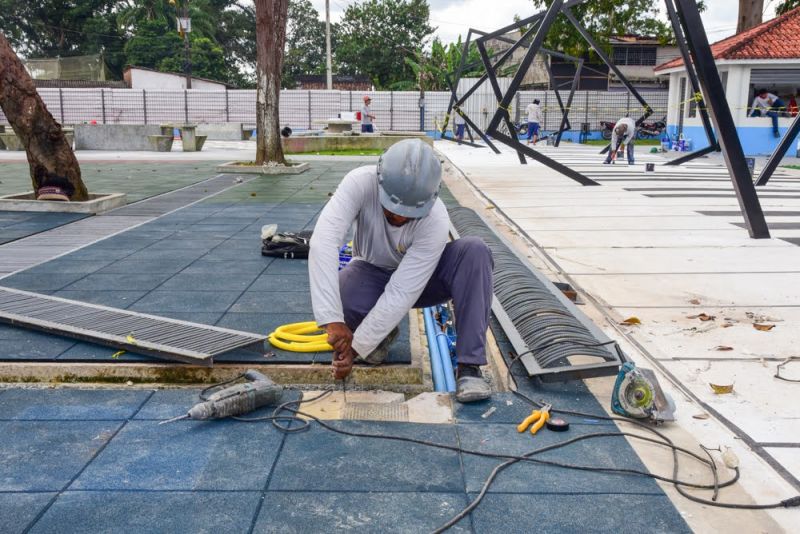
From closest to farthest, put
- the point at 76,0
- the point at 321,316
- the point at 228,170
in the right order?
the point at 321,316, the point at 228,170, the point at 76,0

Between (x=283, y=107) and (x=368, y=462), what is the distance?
3690cm

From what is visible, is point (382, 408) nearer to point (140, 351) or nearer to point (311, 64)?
point (140, 351)

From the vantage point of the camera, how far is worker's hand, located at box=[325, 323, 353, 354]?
3.49 meters

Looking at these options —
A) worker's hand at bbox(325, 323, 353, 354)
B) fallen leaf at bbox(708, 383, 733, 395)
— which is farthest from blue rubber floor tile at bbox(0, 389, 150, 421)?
fallen leaf at bbox(708, 383, 733, 395)

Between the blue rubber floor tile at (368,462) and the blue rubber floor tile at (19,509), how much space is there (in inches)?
32.6

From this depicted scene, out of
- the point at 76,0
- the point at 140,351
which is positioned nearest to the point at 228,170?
the point at 140,351

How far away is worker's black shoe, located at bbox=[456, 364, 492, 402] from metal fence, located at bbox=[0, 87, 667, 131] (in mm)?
33055

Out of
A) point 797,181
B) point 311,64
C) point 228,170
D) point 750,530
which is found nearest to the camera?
point 750,530

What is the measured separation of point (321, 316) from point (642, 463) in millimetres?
1528

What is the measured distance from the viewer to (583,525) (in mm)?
2682

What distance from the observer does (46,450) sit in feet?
10.5

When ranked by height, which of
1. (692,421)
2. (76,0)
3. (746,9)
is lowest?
(692,421)

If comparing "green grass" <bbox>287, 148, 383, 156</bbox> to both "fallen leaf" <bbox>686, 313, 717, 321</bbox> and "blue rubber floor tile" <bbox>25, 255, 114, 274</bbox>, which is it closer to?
"blue rubber floor tile" <bbox>25, 255, 114, 274</bbox>

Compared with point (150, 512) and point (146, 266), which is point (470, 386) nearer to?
point (150, 512)
